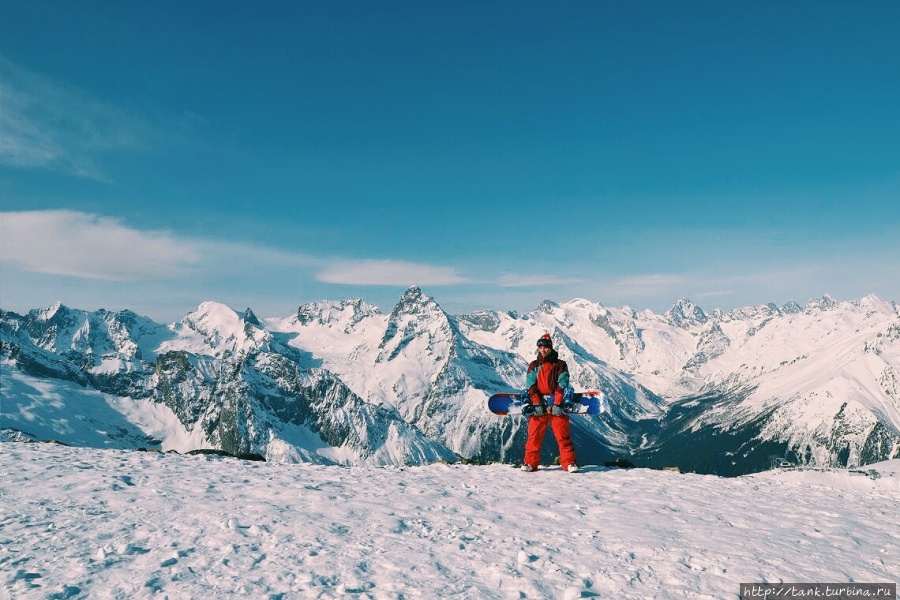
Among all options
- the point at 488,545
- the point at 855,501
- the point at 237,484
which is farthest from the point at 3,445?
the point at 855,501

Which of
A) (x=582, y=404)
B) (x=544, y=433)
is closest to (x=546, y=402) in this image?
(x=544, y=433)

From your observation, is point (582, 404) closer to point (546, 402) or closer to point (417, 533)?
point (546, 402)

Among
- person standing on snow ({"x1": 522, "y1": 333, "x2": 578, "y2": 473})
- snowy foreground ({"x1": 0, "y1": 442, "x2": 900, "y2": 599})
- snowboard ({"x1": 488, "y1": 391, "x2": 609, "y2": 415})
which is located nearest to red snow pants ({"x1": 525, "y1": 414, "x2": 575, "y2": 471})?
person standing on snow ({"x1": 522, "y1": 333, "x2": 578, "y2": 473})

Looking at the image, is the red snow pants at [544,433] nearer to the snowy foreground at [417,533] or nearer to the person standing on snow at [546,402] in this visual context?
the person standing on snow at [546,402]

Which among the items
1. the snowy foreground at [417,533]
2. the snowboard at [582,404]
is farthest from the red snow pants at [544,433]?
the snowy foreground at [417,533]

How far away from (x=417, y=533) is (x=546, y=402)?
28.4 feet

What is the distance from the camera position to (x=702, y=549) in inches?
422

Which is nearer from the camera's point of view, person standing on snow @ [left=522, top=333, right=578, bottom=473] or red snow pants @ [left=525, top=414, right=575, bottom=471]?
red snow pants @ [left=525, top=414, right=575, bottom=471]

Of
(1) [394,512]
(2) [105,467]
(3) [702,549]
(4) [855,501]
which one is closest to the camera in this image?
(3) [702,549]

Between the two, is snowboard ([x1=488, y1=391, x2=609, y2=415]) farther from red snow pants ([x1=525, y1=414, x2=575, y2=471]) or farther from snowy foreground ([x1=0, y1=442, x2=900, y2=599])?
snowy foreground ([x1=0, y1=442, x2=900, y2=599])

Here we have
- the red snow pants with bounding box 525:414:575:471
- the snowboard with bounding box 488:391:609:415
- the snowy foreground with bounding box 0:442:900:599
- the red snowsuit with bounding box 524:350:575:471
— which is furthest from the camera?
the snowboard with bounding box 488:391:609:415

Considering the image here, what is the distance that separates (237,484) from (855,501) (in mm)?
18299

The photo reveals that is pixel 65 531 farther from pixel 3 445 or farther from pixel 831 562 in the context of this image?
pixel 831 562

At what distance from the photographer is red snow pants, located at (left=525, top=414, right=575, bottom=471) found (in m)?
18.3
